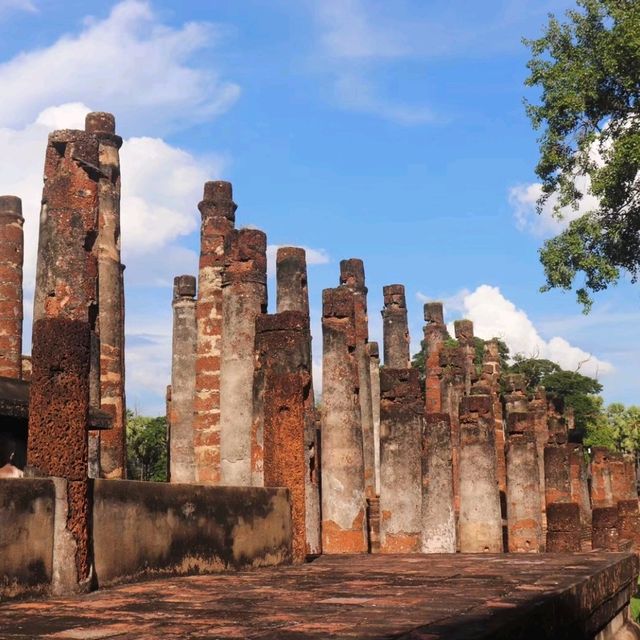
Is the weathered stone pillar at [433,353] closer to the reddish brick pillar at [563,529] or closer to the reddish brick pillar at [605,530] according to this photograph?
the reddish brick pillar at [605,530]

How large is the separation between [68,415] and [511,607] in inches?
123

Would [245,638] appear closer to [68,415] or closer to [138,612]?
[138,612]

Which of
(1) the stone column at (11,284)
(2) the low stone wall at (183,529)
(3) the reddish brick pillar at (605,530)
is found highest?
(1) the stone column at (11,284)

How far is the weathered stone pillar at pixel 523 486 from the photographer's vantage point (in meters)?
17.9

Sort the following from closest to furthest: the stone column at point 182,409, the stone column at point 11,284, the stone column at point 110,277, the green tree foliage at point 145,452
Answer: the stone column at point 110,277
the stone column at point 11,284
the stone column at point 182,409
the green tree foliage at point 145,452

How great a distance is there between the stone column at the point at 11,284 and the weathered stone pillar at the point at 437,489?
22.4 ft

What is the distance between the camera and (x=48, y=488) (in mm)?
5953

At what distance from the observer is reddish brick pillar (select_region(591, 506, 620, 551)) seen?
58.0 ft

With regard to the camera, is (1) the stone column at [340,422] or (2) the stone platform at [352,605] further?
(1) the stone column at [340,422]

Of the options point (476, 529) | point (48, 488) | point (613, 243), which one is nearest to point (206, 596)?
point (48, 488)

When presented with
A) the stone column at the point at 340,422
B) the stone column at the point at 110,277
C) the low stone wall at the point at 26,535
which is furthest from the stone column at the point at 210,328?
the low stone wall at the point at 26,535

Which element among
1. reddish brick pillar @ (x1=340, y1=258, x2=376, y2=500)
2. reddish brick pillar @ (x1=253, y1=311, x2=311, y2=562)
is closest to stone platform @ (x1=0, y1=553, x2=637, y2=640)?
reddish brick pillar @ (x1=253, y1=311, x2=311, y2=562)

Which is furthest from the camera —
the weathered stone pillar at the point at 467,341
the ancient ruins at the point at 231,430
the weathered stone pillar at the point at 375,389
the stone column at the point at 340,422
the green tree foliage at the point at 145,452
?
the green tree foliage at the point at 145,452

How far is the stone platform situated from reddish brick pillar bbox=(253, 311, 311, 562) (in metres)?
0.91
